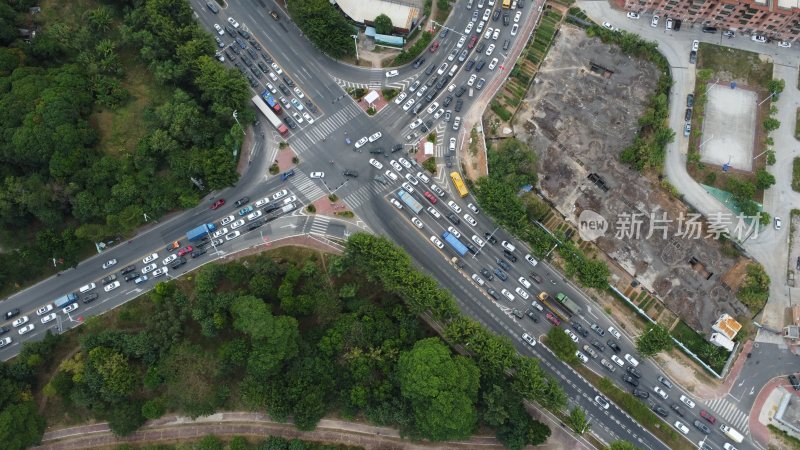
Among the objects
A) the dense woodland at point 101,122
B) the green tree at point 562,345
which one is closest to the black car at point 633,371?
the green tree at point 562,345

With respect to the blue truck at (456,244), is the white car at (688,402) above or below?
below

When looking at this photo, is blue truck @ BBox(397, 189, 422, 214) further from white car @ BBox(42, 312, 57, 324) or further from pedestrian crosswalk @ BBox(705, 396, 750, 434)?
white car @ BBox(42, 312, 57, 324)

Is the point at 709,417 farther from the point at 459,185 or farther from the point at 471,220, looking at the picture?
the point at 459,185

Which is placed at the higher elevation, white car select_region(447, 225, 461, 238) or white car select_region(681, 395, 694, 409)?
white car select_region(447, 225, 461, 238)

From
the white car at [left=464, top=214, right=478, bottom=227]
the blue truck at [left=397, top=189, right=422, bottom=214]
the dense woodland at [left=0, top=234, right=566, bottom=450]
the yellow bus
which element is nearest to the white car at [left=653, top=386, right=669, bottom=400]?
the dense woodland at [left=0, top=234, right=566, bottom=450]

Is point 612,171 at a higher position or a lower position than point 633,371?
higher

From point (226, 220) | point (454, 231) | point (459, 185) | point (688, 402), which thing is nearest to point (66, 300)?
A: point (226, 220)

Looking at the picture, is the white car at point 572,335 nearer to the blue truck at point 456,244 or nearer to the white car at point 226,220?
the blue truck at point 456,244
